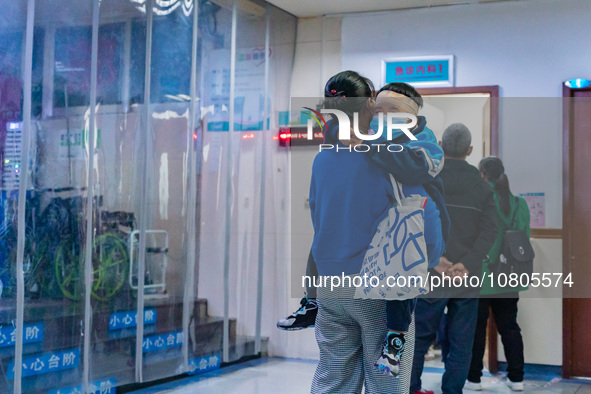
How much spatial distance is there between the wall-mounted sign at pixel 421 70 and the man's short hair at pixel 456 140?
4.85 feet

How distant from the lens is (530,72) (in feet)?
16.6

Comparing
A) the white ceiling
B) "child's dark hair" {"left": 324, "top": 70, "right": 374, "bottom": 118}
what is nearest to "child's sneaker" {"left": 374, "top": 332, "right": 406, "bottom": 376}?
"child's dark hair" {"left": 324, "top": 70, "right": 374, "bottom": 118}

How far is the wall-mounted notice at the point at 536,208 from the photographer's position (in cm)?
500

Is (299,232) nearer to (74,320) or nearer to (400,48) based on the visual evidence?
(400,48)

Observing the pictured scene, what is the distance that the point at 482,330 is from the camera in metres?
4.45

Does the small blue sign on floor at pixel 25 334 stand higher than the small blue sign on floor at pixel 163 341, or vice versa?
the small blue sign on floor at pixel 25 334

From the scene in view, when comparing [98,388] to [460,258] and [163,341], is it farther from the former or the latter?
[460,258]

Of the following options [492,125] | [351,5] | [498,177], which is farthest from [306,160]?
[498,177]

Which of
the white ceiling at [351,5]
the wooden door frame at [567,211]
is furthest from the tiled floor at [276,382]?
the white ceiling at [351,5]

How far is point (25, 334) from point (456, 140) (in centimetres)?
233

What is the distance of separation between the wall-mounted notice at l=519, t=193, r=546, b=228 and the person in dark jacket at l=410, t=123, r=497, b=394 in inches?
53.8

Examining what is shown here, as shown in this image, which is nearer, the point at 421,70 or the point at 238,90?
the point at 238,90

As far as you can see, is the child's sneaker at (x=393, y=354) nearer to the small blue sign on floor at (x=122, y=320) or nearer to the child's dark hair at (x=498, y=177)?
the small blue sign on floor at (x=122, y=320)

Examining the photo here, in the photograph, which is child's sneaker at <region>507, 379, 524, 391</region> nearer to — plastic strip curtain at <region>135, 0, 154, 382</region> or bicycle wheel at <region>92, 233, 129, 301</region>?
plastic strip curtain at <region>135, 0, 154, 382</region>
